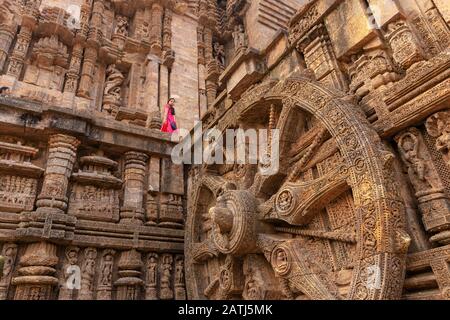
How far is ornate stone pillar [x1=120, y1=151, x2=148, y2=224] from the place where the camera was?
6098 mm

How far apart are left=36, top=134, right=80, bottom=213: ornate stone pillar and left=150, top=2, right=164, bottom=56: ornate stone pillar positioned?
250 inches

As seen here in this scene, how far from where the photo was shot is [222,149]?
5.59m

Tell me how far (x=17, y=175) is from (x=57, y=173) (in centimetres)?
70

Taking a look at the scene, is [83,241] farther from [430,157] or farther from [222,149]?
[430,157]

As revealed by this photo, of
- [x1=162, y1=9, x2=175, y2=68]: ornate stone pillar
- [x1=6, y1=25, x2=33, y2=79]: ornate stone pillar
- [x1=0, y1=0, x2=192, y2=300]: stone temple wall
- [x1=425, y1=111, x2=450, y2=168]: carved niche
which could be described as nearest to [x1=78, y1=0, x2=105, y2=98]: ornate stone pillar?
[x1=0, y1=0, x2=192, y2=300]: stone temple wall

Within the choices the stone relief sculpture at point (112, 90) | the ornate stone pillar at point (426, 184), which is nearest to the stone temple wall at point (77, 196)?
the stone relief sculpture at point (112, 90)

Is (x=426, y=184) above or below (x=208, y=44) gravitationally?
below

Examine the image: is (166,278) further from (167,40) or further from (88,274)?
(167,40)

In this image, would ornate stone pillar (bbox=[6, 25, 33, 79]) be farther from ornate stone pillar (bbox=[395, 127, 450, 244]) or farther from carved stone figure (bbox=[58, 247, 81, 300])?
ornate stone pillar (bbox=[395, 127, 450, 244])

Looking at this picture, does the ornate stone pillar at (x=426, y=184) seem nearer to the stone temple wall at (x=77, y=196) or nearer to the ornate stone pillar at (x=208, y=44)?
the stone temple wall at (x=77, y=196)

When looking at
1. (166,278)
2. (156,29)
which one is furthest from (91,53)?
(166,278)

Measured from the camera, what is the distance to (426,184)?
2.83 m
